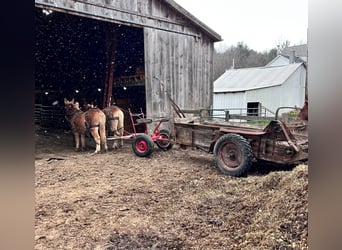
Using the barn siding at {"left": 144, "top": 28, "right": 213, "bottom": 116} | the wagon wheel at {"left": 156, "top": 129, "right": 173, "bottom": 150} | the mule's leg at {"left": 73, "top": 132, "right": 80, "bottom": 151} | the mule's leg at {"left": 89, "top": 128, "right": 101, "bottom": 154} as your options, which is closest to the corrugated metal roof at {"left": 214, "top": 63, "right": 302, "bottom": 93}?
the wagon wheel at {"left": 156, "top": 129, "right": 173, "bottom": 150}

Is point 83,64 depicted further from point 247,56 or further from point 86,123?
point 247,56

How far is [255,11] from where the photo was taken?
1676 millimetres

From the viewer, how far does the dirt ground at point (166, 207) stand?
134cm

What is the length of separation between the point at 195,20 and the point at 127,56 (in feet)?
4.20

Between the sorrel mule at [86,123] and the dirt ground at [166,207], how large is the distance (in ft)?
2.25

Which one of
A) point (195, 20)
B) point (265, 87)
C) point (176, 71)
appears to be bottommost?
point (265, 87)

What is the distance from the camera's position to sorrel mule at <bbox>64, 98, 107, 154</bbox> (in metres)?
3.28

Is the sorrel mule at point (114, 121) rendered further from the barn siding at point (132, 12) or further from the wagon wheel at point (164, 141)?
the barn siding at point (132, 12)

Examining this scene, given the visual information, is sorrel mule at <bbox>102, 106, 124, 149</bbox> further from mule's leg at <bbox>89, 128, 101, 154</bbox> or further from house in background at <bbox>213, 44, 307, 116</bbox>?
house in background at <bbox>213, 44, 307, 116</bbox>

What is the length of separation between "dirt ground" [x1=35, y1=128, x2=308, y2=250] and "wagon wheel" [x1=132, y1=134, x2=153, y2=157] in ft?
1.21

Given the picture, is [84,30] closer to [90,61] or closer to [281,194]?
[90,61]

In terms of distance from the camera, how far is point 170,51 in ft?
12.6

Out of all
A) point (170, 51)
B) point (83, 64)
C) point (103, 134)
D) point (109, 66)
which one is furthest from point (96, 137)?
point (170, 51)

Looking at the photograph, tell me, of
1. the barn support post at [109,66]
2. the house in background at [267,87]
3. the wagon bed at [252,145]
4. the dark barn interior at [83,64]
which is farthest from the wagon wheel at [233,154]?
the barn support post at [109,66]
